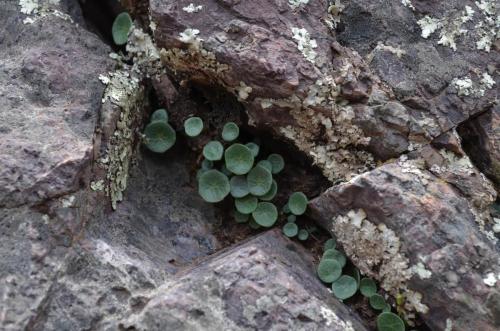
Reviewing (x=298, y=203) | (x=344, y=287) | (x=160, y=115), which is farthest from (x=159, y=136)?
(x=344, y=287)

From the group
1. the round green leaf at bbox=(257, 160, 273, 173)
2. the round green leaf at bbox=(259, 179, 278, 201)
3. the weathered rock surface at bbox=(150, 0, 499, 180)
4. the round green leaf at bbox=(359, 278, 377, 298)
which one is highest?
the weathered rock surface at bbox=(150, 0, 499, 180)

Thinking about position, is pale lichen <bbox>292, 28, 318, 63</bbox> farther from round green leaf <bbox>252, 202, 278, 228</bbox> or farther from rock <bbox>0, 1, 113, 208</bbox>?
rock <bbox>0, 1, 113, 208</bbox>

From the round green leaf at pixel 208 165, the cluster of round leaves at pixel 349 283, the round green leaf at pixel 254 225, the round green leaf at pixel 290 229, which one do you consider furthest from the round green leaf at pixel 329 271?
the round green leaf at pixel 208 165

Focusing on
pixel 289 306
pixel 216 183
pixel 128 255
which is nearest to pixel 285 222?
pixel 216 183

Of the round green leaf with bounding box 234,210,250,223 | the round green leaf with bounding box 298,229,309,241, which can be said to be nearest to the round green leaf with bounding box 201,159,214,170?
the round green leaf with bounding box 234,210,250,223

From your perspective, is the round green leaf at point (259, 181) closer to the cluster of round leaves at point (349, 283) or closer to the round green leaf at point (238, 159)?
the round green leaf at point (238, 159)
